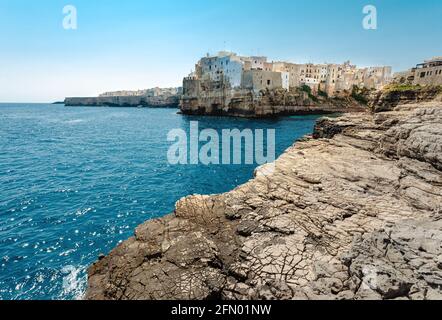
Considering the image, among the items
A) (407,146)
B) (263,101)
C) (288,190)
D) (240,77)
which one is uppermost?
(240,77)

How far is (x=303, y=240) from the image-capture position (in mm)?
9500

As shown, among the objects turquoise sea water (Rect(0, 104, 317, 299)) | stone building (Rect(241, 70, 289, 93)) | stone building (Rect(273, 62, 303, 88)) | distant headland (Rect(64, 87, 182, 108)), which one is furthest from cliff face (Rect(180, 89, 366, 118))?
distant headland (Rect(64, 87, 182, 108))

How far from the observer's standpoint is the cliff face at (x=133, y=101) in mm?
158750

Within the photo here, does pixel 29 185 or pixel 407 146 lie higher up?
pixel 407 146

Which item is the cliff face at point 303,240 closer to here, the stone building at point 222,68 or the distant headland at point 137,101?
the stone building at point 222,68

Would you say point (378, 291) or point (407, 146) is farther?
point (407, 146)

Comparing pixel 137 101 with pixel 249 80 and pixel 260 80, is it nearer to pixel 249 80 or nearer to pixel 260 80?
pixel 249 80

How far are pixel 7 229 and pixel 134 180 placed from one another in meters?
10.9

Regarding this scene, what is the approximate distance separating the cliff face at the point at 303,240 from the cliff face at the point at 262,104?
229ft

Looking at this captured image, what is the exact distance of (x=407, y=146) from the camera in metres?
15.6

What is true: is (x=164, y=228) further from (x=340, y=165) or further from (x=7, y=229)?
(x=7, y=229)
